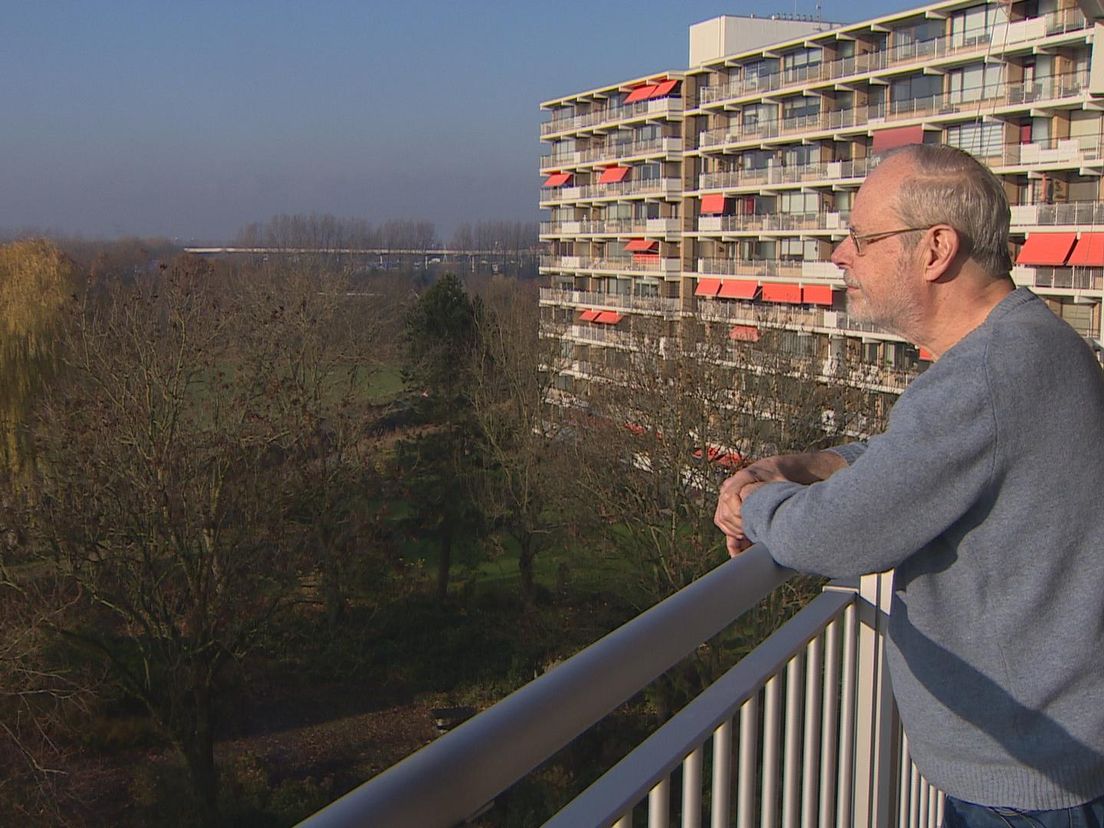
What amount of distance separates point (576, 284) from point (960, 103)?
2229cm

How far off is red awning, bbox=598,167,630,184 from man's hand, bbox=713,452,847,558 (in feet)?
161

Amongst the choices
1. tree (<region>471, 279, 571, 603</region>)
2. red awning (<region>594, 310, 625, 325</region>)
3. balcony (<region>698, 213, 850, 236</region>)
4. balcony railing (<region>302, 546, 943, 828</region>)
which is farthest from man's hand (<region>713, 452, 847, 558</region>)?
red awning (<region>594, 310, 625, 325</region>)

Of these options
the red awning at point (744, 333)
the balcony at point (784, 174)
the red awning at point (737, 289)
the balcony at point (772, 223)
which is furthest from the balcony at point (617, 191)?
the red awning at point (744, 333)

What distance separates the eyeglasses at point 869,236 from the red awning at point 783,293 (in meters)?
38.7

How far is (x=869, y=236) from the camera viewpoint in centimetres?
168

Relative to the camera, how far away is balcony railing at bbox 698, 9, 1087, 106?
31.5 m

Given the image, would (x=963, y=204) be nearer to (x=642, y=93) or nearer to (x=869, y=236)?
(x=869, y=236)

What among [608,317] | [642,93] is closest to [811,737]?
[642,93]

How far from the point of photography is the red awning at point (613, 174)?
4988 centimetres

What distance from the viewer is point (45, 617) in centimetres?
1209

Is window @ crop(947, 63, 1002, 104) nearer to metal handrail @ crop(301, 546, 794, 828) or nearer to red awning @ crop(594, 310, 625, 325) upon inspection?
red awning @ crop(594, 310, 625, 325)

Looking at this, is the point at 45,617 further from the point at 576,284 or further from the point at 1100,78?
the point at 576,284

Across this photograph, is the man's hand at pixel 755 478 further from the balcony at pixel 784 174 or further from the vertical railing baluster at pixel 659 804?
the balcony at pixel 784 174

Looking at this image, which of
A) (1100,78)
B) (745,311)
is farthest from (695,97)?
(1100,78)
